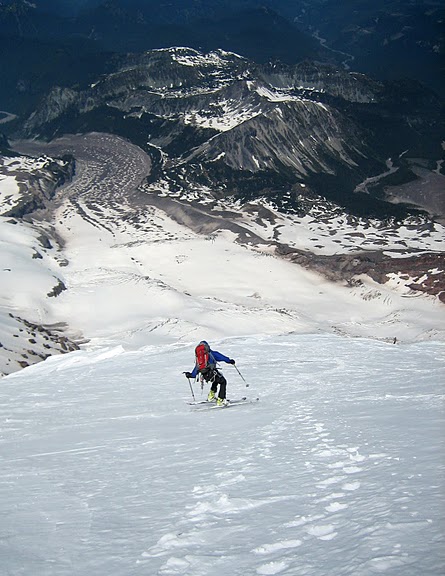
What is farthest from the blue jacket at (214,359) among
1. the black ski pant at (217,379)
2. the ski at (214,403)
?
the ski at (214,403)

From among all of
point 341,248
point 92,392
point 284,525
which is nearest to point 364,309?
point 341,248

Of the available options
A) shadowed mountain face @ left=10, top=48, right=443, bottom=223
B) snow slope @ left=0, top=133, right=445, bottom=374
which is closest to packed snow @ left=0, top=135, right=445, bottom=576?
snow slope @ left=0, top=133, right=445, bottom=374

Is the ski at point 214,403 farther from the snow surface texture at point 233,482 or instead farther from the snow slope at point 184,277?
the snow slope at point 184,277

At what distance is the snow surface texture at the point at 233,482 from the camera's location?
5766 mm

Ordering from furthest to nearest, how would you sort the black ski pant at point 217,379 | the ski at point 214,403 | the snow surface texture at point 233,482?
the black ski pant at point 217,379 → the ski at point 214,403 → the snow surface texture at point 233,482

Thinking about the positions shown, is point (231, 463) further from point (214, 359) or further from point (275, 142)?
point (275, 142)

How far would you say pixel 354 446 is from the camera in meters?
8.87

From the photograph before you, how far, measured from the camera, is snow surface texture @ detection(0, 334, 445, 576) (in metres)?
5.77

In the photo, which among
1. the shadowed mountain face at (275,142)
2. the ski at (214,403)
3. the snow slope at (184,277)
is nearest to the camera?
the ski at (214,403)

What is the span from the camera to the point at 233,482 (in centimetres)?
794

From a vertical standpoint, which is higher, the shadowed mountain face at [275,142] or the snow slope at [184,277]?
the shadowed mountain face at [275,142]

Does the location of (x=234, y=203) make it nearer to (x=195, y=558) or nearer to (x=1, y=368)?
(x=1, y=368)

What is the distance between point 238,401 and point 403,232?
80.6 metres

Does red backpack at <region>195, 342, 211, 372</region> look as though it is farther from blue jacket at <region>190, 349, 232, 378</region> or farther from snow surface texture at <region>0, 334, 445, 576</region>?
snow surface texture at <region>0, 334, 445, 576</region>
